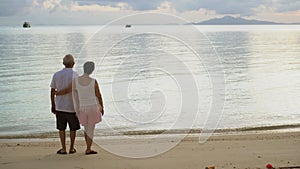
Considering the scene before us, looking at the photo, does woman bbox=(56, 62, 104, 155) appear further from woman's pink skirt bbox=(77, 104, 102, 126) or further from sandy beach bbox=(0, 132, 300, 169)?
sandy beach bbox=(0, 132, 300, 169)

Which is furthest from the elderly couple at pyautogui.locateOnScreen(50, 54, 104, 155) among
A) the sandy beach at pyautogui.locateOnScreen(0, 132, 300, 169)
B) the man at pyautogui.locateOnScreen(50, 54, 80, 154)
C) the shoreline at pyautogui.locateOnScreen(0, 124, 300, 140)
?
the shoreline at pyautogui.locateOnScreen(0, 124, 300, 140)

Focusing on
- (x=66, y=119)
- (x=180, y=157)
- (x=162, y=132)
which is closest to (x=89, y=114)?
(x=66, y=119)

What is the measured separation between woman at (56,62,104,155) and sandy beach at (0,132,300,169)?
70cm

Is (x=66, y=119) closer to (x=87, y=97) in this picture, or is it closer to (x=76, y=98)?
(x=76, y=98)

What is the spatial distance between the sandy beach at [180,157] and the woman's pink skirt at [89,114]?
2.07 ft

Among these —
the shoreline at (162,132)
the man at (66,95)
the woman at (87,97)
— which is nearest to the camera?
the woman at (87,97)

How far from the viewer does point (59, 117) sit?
7.52 meters

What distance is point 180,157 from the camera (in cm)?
763

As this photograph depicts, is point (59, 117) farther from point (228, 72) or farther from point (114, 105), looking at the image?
point (228, 72)

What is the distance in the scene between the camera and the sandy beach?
22.8ft

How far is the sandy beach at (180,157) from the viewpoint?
22.8 feet

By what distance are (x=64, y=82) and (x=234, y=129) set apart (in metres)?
6.37

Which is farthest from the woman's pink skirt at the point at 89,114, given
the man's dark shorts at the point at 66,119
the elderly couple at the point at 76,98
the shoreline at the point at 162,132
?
the shoreline at the point at 162,132

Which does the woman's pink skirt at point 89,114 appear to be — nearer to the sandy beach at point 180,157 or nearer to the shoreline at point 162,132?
the sandy beach at point 180,157
